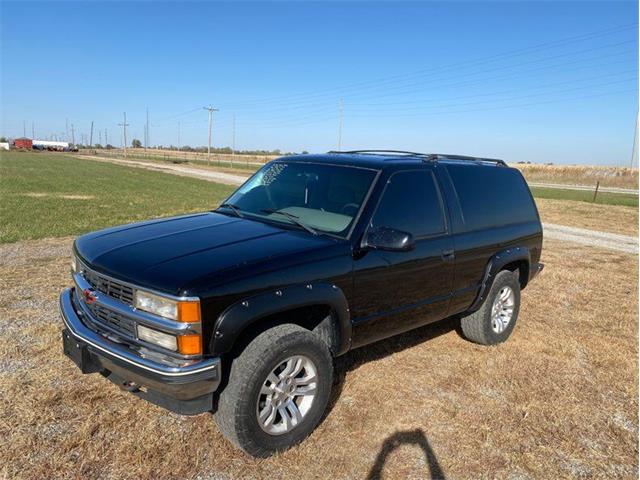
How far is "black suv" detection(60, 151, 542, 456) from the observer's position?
2.65 metres

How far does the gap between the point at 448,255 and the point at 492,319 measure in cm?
132

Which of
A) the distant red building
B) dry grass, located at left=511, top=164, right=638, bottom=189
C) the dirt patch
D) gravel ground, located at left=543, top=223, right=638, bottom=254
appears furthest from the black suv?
the distant red building

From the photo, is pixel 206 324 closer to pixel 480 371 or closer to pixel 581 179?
pixel 480 371

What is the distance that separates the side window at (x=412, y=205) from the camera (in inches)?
144

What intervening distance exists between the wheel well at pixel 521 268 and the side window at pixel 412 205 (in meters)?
1.56

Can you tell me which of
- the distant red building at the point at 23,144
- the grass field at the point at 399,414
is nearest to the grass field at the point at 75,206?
the grass field at the point at 399,414

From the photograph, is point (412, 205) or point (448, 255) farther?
point (448, 255)

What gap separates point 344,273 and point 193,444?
145 cm

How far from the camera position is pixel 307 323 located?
11.1 feet

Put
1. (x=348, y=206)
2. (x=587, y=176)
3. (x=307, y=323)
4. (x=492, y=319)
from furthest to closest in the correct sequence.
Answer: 1. (x=587, y=176)
2. (x=492, y=319)
3. (x=348, y=206)
4. (x=307, y=323)

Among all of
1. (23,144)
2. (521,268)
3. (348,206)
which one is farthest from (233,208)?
(23,144)

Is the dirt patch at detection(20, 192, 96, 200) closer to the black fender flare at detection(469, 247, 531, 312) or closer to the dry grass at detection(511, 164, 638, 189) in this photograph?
the black fender flare at detection(469, 247, 531, 312)

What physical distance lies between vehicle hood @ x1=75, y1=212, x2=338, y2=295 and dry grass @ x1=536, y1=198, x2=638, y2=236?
13919mm

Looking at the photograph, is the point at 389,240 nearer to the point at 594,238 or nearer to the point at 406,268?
the point at 406,268
